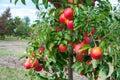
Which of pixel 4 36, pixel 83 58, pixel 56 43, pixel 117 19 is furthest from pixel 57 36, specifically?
pixel 4 36

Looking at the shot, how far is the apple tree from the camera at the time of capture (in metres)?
2.04

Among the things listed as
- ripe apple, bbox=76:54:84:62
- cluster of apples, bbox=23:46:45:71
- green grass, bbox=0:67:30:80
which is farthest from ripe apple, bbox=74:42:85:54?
green grass, bbox=0:67:30:80

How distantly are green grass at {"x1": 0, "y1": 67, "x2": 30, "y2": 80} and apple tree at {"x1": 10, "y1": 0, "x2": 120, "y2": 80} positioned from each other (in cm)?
449

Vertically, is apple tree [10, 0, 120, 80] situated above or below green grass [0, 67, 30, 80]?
above

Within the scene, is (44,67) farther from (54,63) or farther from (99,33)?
(99,33)

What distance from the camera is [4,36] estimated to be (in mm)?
21953

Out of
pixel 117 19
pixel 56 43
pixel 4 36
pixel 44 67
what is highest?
pixel 117 19

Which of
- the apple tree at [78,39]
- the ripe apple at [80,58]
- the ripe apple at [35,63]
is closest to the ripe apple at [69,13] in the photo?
the apple tree at [78,39]

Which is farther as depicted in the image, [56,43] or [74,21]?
[56,43]

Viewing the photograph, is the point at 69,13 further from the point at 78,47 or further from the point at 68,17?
the point at 78,47

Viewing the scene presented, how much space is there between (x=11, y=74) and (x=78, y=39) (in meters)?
5.24

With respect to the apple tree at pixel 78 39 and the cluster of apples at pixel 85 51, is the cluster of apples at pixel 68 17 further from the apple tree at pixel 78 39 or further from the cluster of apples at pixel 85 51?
the cluster of apples at pixel 85 51

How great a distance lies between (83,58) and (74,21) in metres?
0.29

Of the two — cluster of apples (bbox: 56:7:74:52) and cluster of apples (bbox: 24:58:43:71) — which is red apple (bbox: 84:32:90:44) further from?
cluster of apples (bbox: 24:58:43:71)
